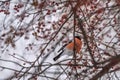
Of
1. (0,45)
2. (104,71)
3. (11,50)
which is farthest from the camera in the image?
(11,50)

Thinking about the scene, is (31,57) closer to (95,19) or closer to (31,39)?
(31,39)

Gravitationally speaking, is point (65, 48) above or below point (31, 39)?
below

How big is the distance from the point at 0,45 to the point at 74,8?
1.71m

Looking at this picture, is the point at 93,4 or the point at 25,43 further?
the point at 25,43

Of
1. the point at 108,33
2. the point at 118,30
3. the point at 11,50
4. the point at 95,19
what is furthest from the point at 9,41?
the point at 11,50

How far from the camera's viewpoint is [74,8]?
6.60 ft

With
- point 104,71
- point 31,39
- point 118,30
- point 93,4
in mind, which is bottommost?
point 104,71

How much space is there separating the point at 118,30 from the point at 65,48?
1.12m

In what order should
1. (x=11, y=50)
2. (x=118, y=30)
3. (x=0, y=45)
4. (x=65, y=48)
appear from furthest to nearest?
(x=11, y=50) < (x=65, y=48) < (x=0, y=45) < (x=118, y=30)

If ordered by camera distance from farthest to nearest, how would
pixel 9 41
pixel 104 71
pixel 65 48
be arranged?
pixel 65 48, pixel 9 41, pixel 104 71

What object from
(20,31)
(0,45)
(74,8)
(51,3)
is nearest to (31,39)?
(0,45)

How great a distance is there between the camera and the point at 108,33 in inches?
147

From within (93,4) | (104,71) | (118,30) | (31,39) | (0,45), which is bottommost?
(104,71)

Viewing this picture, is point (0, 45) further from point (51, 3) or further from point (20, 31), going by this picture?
point (51, 3)
